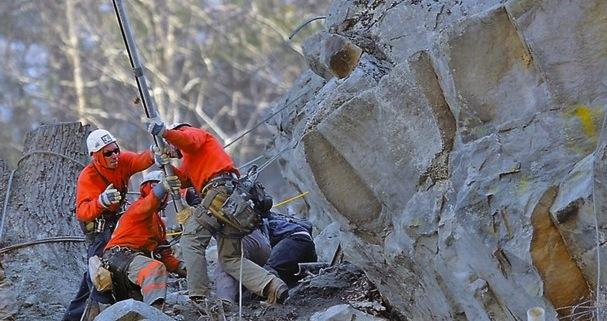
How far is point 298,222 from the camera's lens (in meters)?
9.16

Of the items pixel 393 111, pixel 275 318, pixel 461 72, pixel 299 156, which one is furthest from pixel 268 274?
pixel 461 72

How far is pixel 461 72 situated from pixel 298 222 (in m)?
3.10

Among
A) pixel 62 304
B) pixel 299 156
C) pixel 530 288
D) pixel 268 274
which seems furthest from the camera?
pixel 62 304

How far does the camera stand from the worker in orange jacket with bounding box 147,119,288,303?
25.8 feet

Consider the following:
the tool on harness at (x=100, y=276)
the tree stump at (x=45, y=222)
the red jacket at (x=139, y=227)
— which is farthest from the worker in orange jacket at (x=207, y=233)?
the tree stump at (x=45, y=222)

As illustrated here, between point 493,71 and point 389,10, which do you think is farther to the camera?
point 389,10

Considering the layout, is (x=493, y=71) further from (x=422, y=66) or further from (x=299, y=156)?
(x=299, y=156)

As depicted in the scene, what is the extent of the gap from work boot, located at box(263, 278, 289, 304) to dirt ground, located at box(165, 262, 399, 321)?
0.05m

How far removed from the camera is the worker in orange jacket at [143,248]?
7867 mm

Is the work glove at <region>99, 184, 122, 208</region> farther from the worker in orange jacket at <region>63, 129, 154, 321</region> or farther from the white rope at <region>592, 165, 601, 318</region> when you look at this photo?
the white rope at <region>592, 165, 601, 318</region>

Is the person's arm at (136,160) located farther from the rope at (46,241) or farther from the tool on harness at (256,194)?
the rope at (46,241)

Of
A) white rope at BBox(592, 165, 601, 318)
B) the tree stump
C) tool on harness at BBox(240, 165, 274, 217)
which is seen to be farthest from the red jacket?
white rope at BBox(592, 165, 601, 318)

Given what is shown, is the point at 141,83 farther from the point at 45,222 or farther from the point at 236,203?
the point at 45,222

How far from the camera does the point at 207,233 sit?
794cm
